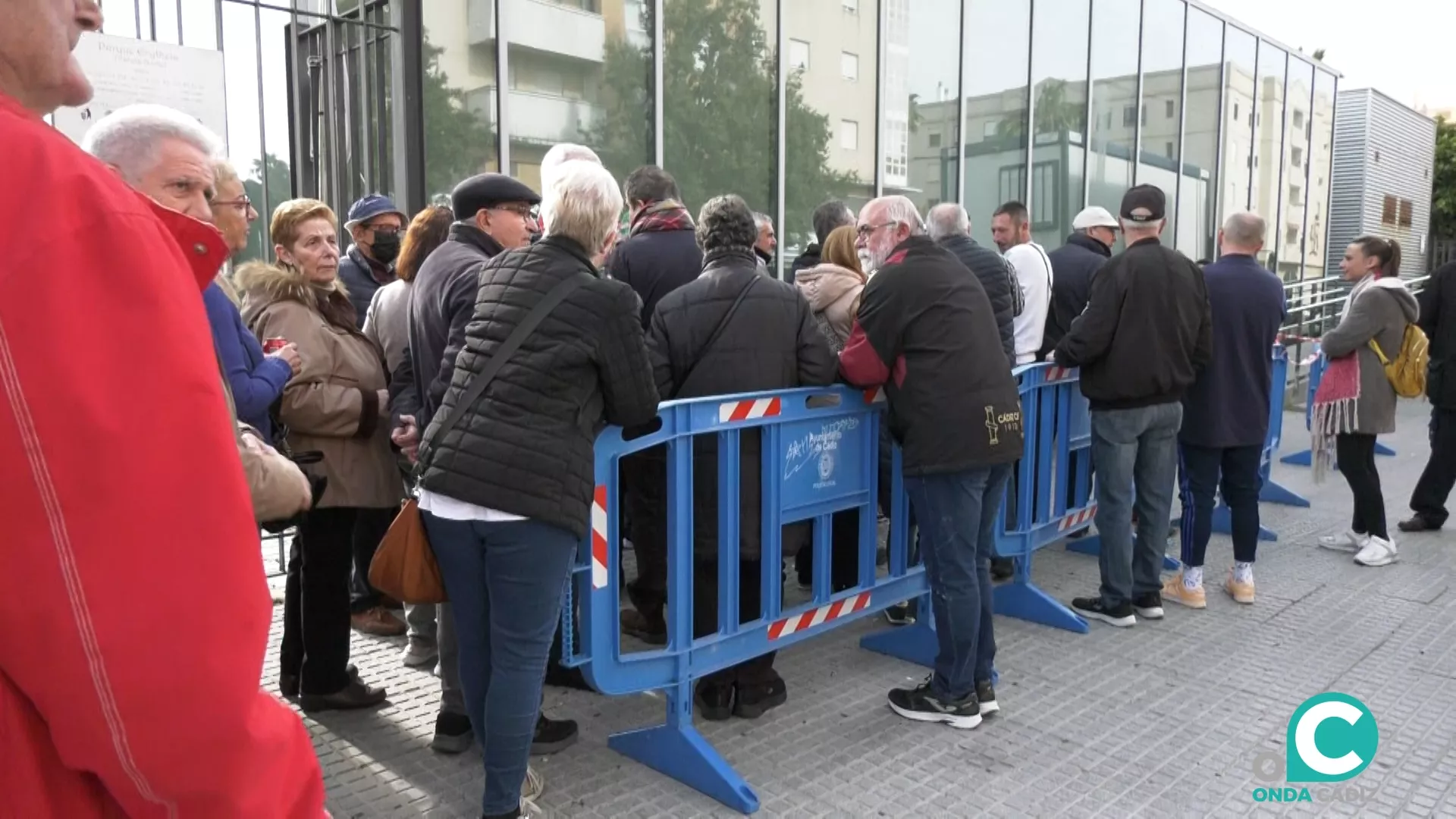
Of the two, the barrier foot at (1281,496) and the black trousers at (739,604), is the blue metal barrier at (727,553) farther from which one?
the barrier foot at (1281,496)

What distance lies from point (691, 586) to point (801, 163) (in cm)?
564

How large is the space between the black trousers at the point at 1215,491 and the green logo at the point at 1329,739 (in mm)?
1277

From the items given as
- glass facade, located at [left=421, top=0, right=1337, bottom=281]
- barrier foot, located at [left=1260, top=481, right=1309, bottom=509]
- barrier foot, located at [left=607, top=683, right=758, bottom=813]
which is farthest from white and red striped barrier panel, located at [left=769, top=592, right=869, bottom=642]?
barrier foot, located at [left=1260, top=481, right=1309, bottom=509]

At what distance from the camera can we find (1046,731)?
3.82 m

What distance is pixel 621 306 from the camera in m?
2.88

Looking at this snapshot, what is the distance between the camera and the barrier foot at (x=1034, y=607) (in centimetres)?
498

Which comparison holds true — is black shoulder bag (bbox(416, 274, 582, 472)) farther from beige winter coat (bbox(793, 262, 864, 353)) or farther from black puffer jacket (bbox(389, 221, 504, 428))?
beige winter coat (bbox(793, 262, 864, 353))

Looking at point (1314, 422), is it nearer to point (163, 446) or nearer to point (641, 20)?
point (641, 20)

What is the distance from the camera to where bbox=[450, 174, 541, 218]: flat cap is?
3404 mm

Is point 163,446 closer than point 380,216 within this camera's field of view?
Yes

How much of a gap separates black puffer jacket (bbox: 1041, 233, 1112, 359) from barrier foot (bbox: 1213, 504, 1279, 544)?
1772 millimetres

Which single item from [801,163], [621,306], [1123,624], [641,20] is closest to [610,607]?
[621,306]

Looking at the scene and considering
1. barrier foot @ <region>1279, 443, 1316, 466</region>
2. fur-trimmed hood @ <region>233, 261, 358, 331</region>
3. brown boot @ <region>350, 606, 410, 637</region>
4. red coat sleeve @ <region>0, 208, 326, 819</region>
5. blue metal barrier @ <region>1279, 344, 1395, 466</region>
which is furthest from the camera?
barrier foot @ <region>1279, 443, 1316, 466</region>

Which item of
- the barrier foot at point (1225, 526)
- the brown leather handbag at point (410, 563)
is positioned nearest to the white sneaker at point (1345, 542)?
the barrier foot at point (1225, 526)
